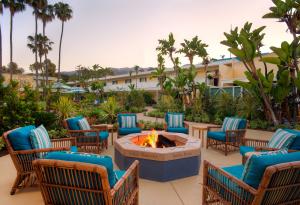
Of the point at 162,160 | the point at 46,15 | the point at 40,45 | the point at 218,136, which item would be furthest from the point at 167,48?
the point at 40,45

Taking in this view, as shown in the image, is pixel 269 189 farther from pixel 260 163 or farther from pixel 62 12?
pixel 62 12

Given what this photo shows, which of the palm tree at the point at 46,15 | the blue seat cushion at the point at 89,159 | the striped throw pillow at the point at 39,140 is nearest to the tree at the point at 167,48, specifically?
the palm tree at the point at 46,15

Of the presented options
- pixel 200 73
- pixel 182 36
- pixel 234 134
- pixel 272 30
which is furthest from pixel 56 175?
pixel 200 73

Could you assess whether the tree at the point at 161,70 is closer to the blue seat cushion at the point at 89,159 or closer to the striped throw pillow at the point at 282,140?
the striped throw pillow at the point at 282,140

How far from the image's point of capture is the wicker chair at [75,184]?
2.16 meters

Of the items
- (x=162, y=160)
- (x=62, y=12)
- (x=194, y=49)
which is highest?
(x=62, y=12)

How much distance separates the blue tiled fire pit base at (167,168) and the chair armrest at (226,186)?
4.20 feet

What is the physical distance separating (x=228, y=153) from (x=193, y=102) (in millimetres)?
8995

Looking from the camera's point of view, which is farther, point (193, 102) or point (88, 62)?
point (88, 62)

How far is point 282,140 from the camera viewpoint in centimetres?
436

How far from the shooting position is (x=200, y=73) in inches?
1021

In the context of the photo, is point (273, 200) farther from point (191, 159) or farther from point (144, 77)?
point (144, 77)

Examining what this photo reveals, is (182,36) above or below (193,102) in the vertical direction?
above

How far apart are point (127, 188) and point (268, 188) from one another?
1652 mm
